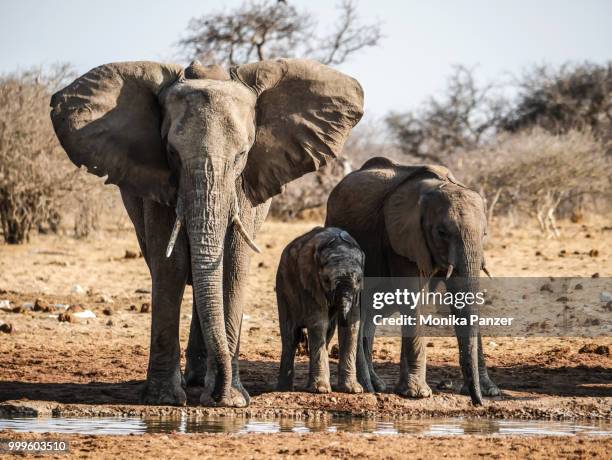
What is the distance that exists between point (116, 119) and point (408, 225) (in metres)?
2.44

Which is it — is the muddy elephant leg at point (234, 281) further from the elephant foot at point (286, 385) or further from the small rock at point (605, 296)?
the small rock at point (605, 296)

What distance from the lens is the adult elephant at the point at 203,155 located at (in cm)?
811

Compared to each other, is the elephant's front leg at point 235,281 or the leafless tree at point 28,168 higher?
the leafless tree at point 28,168

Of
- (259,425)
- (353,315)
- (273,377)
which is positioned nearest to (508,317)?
(273,377)

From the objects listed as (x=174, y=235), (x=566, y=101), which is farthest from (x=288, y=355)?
(x=566, y=101)

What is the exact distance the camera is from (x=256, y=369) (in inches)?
430

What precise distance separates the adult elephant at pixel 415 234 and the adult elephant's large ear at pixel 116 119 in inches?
83.1

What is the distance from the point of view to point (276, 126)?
9.08 metres

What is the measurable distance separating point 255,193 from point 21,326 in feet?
16.1

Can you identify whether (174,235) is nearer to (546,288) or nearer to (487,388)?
(487,388)

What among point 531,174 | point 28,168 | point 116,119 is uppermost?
point 531,174

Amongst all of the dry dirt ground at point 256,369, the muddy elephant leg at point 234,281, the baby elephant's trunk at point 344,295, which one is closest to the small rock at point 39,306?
the dry dirt ground at point 256,369

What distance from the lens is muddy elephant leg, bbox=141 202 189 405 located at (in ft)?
28.4

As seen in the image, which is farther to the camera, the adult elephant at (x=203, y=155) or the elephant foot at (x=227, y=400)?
the elephant foot at (x=227, y=400)
